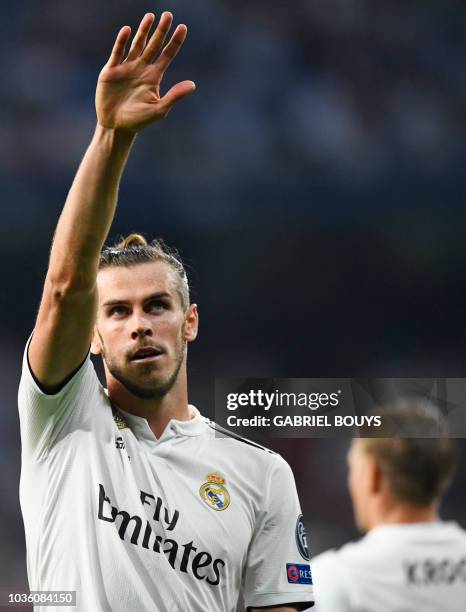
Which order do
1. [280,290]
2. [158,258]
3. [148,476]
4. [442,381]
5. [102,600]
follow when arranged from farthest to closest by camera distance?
1. [280,290]
2. [442,381]
3. [158,258]
4. [148,476]
5. [102,600]

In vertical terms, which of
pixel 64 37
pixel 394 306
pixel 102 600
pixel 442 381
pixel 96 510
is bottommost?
pixel 102 600

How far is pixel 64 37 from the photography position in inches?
164

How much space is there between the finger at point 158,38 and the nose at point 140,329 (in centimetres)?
84

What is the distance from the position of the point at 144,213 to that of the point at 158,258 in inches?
58.5

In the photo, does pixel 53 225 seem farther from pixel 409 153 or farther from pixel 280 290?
pixel 409 153

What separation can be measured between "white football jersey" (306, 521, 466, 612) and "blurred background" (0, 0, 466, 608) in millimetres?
1006

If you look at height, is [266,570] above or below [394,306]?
below

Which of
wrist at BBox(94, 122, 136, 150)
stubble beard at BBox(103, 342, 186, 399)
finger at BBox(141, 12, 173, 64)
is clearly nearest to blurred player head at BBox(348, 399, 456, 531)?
stubble beard at BBox(103, 342, 186, 399)

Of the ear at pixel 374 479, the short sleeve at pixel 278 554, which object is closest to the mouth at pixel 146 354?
the short sleeve at pixel 278 554

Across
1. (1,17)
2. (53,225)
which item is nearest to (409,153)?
(53,225)

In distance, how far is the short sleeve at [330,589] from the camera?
275 centimetres

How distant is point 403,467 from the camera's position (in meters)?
2.81

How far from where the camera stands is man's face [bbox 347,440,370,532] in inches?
121

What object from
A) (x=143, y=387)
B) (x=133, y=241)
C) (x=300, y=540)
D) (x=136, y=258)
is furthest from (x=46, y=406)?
(x=300, y=540)
